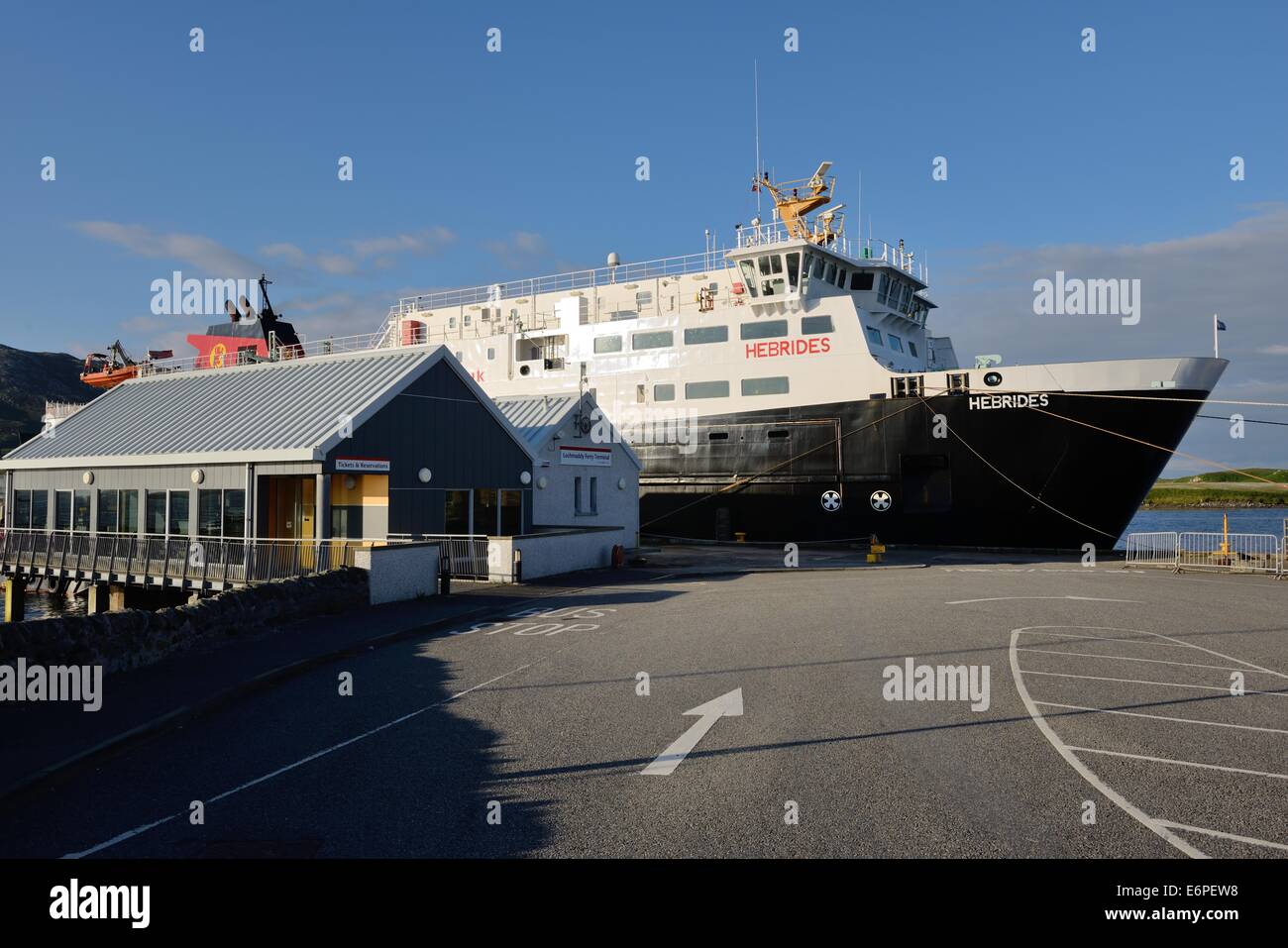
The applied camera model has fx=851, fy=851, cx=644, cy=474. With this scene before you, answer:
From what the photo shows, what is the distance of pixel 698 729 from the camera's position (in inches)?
319

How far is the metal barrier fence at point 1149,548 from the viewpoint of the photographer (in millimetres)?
25703

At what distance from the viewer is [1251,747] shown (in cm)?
743

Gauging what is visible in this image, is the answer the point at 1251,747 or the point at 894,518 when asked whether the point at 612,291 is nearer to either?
the point at 894,518

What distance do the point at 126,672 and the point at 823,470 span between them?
79.5ft

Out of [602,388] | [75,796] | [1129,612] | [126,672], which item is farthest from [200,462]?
[1129,612]

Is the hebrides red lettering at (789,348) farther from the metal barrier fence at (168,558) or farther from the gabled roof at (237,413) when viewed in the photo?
the metal barrier fence at (168,558)

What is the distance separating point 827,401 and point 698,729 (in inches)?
954

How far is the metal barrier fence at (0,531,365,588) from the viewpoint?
18.5 m

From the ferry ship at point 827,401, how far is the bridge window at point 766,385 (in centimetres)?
8

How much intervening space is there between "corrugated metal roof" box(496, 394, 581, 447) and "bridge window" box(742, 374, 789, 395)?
7937mm

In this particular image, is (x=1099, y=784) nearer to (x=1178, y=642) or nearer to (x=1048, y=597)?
(x=1178, y=642)

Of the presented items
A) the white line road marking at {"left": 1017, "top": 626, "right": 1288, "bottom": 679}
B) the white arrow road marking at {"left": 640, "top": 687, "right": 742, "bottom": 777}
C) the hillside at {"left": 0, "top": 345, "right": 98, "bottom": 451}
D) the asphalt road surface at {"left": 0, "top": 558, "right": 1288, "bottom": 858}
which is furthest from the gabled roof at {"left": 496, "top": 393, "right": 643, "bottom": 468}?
the hillside at {"left": 0, "top": 345, "right": 98, "bottom": 451}

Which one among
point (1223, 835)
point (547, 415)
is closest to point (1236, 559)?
point (547, 415)
